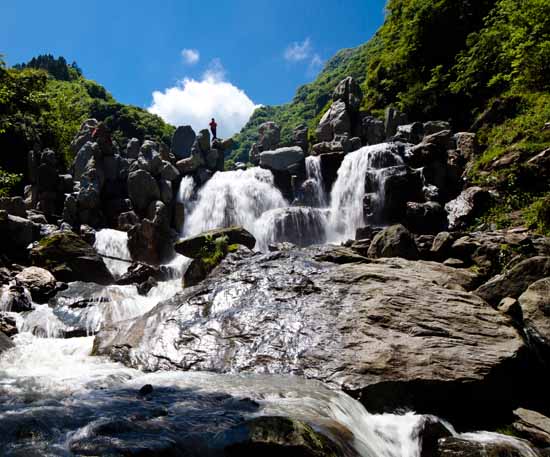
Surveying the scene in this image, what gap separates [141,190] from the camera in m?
25.3

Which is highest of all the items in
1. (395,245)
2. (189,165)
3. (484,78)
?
(484,78)

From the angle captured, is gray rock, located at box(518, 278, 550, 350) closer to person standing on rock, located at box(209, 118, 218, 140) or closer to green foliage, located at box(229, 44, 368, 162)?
person standing on rock, located at box(209, 118, 218, 140)

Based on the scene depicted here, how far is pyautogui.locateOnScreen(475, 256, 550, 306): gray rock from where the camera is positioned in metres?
7.68

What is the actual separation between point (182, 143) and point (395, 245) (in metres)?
23.6

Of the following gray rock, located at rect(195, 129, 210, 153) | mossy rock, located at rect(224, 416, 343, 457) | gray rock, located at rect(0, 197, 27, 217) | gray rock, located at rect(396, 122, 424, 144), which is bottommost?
mossy rock, located at rect(224, 416, 343, 457)

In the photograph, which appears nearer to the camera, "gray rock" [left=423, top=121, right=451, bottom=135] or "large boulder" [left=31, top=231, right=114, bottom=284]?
"large boulder" [left=31, top=231, right=114, bottom=284]

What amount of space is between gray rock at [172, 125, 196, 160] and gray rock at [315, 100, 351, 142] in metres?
11.1

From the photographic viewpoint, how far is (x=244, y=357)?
7012 mm

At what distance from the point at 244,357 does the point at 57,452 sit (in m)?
Answer: 3.75

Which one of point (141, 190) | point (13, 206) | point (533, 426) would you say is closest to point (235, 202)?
point (141, 190)

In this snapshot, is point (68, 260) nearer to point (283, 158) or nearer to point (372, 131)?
point (283, 158)

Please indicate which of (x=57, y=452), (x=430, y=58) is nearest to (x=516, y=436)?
(x=57, y=452)

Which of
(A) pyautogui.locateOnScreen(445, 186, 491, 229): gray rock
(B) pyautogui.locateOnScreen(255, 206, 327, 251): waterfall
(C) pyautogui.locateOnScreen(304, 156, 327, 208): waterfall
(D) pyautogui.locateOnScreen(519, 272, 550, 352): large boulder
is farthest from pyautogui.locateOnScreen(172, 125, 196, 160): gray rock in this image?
(D) pyautogui.locateOnScreen(519, 272, 550, 352): large boulder

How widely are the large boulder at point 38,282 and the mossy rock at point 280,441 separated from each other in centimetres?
1348
